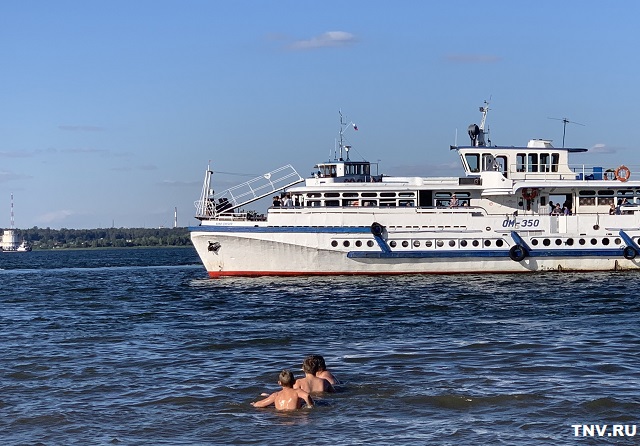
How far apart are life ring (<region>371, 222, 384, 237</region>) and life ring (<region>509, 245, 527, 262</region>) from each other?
18.1 feet

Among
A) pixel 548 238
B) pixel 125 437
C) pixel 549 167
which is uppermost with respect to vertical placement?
pixel 549 167

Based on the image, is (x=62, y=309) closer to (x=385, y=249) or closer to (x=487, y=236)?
(x=385, y=249)

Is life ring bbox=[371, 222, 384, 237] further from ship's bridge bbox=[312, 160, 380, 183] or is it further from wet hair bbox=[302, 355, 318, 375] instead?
wet hair bbox=[302, 355, 318, 375]

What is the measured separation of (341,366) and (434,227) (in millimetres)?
21080

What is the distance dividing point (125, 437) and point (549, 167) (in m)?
31.5

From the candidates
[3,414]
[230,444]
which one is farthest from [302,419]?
[3,414]

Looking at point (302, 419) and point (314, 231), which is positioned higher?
point (314, 231)

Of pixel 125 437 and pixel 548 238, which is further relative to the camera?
pixel 548 238

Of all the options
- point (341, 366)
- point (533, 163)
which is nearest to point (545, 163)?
point (533, 163)

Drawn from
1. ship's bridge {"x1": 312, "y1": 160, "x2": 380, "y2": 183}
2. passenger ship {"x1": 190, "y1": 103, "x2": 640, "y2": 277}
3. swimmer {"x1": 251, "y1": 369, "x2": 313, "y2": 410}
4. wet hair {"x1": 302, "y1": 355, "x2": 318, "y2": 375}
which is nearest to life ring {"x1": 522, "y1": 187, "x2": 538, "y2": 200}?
passenger ship {"x1": 190, "y1": 103, "x2": 640, "y2": 277}

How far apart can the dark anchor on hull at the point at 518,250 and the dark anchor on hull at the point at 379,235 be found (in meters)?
5.18

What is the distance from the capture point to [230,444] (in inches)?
533

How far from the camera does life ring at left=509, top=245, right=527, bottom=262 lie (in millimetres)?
39625

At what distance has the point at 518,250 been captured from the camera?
130 feet
